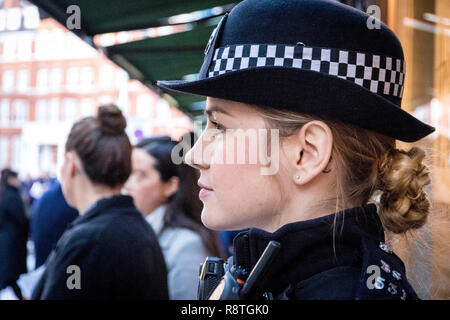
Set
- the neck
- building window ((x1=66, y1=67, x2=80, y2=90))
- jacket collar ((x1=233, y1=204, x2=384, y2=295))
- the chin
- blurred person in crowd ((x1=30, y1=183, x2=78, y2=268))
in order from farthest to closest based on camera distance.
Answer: building window ((x1=66, y1=67, x2=80, y2=90)) < blurred person in crowd ((x1=30, y1=183, x2=78, y2=268)) < the neck < the chin < jacket collar ((x1=233, y1=204, x2=384, y2=295))

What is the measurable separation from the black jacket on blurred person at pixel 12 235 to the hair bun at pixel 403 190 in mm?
4313

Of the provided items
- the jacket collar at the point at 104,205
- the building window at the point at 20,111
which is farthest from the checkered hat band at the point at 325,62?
the building window at the point at 20,111

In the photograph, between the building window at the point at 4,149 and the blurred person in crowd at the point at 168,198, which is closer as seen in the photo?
the blurred person in crowd at the point at 168,198

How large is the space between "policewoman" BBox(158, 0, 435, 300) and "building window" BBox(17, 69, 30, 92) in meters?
41.0

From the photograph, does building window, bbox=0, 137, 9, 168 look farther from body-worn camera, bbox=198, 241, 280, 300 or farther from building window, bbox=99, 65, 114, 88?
body-worn camera, bbox=198, 241, 280, 300

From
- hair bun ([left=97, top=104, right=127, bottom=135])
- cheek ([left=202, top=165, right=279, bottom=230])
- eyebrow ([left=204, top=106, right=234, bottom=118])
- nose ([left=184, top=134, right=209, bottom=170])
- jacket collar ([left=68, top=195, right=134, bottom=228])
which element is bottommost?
jacket collar ([left=68, top=195, right=134, bottom=228])

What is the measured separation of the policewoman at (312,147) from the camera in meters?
1.03

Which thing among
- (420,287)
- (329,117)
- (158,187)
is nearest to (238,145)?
(329,117)

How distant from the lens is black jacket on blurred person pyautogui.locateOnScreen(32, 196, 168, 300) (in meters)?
1.95

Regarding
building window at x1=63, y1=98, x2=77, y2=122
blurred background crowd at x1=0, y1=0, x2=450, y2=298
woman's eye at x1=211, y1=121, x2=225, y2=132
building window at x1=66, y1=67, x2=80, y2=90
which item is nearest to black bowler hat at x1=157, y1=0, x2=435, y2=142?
woman's eye at x1=211, y1=121, x2=225, y2=132

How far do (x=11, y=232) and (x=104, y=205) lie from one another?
338 centimetres

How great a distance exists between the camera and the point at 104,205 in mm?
2236

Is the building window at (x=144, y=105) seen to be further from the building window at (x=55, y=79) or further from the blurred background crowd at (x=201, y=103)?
the blurred background crowd at (x=201, y=103)
